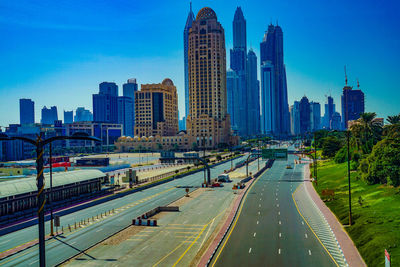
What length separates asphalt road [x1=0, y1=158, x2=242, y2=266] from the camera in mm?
30844

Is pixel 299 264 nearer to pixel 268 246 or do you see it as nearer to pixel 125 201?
pixel 268 246

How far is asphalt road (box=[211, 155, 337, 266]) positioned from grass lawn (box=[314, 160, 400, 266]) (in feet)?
12.0

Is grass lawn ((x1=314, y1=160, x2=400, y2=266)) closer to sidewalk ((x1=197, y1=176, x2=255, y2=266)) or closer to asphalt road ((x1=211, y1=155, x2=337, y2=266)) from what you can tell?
asphalt road ((x1=211, y1=155, x2=337, y2=266))

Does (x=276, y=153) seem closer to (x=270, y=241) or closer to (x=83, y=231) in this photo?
(x=270, y=241)

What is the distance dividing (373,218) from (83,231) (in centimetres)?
3203

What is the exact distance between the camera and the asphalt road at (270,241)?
92.8 feet

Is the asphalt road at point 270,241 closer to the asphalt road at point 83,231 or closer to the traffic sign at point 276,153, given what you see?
the asphalt road at point 83,231

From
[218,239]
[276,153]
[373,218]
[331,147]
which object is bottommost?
[218,239]

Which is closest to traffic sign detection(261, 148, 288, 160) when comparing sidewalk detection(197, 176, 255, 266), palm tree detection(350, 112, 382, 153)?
palm tree detection(350, 112, 382, 153)

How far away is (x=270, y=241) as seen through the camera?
33.9 meters

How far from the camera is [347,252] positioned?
30156 mm

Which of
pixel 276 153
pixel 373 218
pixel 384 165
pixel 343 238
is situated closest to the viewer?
pixel 343 238

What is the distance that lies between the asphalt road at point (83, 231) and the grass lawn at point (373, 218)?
2553cm

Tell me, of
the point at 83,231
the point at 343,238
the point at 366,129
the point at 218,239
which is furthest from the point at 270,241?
the point at 366,129
